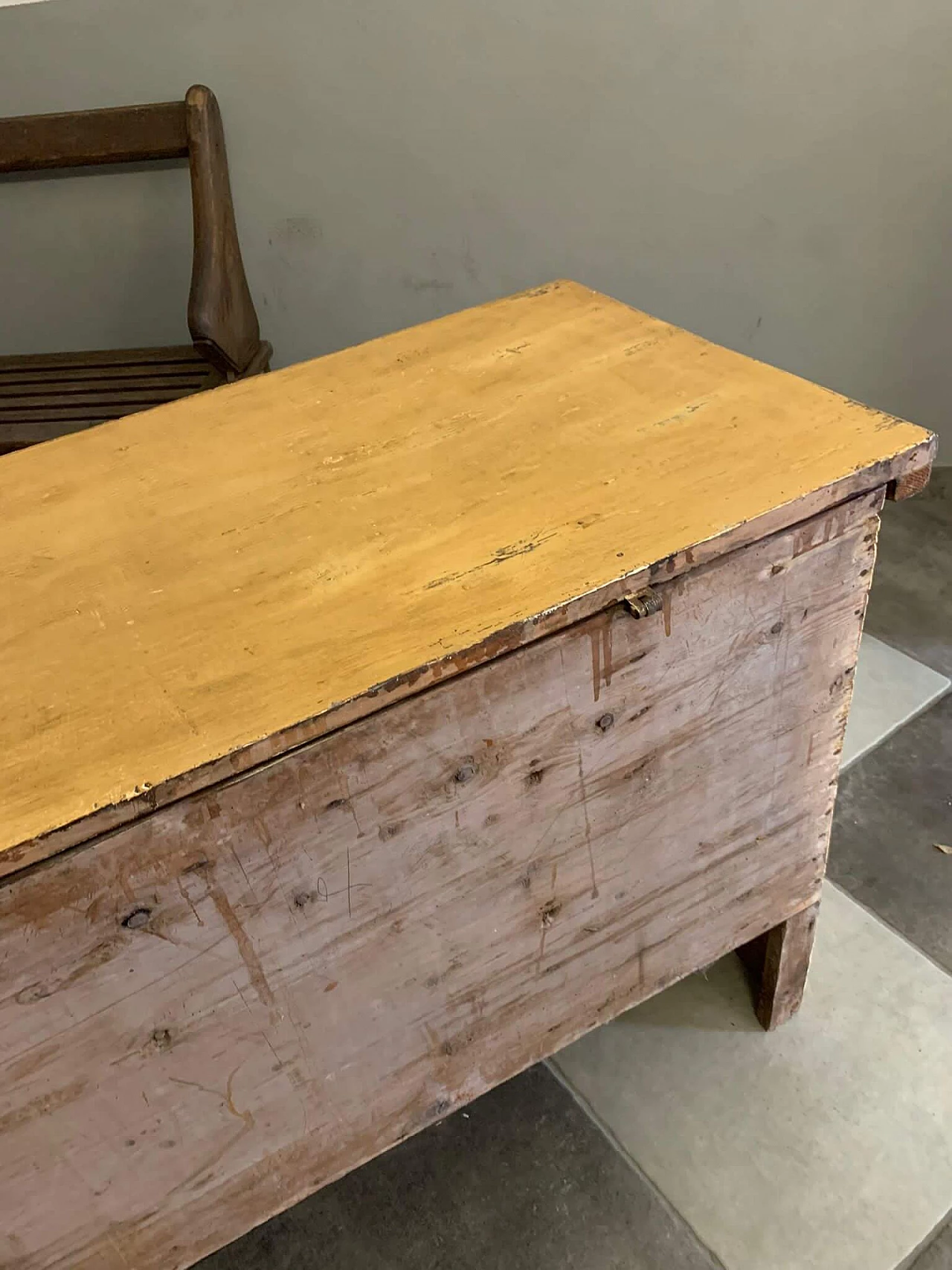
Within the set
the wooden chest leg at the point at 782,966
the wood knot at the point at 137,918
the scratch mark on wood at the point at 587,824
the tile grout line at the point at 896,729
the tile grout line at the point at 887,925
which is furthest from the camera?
the tile grout line at the point at 896,729

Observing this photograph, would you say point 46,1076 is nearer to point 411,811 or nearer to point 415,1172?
point 411,811

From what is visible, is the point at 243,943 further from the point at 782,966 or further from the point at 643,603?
the point at 782,966

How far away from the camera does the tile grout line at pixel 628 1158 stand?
958 millimetres

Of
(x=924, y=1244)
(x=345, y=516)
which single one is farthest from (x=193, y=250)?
(x=924, y=1244)

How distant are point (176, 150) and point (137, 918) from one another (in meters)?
1.28

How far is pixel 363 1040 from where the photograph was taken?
790mm

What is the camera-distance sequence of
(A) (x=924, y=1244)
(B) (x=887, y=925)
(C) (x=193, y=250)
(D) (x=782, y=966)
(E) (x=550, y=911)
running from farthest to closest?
(C) (x=193, y=250)
(B) (x=887, y=925)
(D) (x=782, y=966)
(A) (x=924, y=1244)
(E) (x=550, y=911)

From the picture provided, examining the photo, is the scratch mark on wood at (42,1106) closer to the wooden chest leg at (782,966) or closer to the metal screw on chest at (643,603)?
the metal screw on chest at (643,603)

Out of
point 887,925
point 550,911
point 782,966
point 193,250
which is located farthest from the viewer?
point 193,250

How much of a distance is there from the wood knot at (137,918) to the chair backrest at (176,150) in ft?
3.35

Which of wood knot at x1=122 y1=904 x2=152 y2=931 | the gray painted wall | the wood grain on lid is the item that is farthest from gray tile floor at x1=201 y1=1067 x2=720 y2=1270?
the gray painted wall

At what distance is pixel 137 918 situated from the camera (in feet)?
2.02

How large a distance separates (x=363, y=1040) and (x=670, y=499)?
474 mm

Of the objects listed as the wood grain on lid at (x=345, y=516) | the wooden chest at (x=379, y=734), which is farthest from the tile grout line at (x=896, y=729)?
the wood grain on lid at (x=345, y=516)
